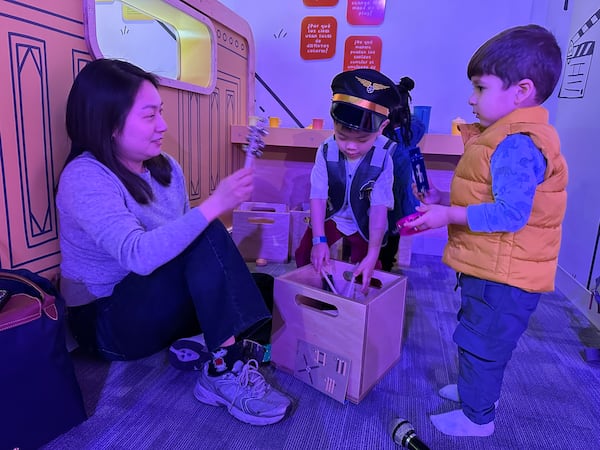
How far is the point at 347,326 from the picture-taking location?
101cm

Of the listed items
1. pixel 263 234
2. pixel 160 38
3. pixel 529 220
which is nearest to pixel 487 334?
pixel 529 220

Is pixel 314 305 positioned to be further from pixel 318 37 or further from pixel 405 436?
pixel 318 37

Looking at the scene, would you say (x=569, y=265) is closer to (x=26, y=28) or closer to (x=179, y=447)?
(x=179, y=447)

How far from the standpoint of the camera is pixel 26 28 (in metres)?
1.00

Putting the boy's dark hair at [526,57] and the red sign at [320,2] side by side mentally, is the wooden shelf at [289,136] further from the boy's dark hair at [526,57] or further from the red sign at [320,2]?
the boy's dark hair at [526,57]

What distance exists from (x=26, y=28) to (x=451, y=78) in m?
2.02

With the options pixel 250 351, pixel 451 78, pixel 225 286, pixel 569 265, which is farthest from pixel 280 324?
pixel 451 78

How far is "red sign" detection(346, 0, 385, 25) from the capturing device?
2.31 metres

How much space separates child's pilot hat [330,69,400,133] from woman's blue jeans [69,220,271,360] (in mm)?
465

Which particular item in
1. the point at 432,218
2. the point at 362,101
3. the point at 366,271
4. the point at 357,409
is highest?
the point at 362,101

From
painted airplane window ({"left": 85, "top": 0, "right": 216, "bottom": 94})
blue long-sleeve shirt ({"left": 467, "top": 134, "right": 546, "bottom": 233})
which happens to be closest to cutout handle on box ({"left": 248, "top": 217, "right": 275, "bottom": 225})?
painted airplane window ({"left": 85, "top": 0, "right": 216, "bottom": 94})

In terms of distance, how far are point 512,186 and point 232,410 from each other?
2.54 ft

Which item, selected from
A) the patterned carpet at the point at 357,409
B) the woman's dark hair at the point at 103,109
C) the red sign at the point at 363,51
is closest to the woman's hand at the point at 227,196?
the woman's dark hair at the point at 103,109

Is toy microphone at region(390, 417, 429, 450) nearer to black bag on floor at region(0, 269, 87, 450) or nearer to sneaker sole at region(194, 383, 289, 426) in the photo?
sneaker sole at region(194, 383, 289, 426)
